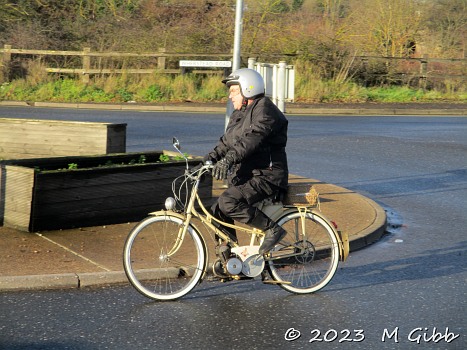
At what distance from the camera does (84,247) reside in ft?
27.0

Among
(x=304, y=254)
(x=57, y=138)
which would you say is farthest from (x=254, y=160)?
(x=57, y=138)

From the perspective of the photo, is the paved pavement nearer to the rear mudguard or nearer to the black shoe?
the black shoe

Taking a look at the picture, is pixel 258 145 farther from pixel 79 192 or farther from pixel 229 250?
pixel 79 192

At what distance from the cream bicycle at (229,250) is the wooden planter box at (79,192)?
5.81ft

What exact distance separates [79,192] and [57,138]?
3809mm

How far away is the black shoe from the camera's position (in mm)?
6859

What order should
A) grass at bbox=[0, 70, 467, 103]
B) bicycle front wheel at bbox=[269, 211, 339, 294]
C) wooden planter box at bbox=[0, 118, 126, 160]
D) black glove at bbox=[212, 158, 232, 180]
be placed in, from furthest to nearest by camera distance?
grass at bbox=[0, 70, 467, 103] → wooden planter box at bbox=[0, 118, 126, 160] → bicycle front wheel at bbox=[269, 211, 339, 294] → black glove at bbox=[212, 158, 232, 180]

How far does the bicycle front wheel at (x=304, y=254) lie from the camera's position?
6.98m

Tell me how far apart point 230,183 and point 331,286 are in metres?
1.28

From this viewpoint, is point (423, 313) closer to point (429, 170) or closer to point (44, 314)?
point (44, 314)

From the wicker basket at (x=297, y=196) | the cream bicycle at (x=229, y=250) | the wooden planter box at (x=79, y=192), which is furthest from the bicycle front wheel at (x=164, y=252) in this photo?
the wooden planter box at (x=79, y=192)

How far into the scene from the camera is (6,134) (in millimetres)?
12828

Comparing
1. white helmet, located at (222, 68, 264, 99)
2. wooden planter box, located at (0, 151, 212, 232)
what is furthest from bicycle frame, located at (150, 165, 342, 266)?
wooden planter box, located at (0, 151, 212, 232)

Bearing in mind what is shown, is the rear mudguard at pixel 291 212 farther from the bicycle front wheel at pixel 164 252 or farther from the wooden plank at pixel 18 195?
the wooden plank at pixel 18 195
